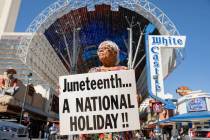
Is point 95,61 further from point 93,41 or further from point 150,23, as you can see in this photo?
point 150,23

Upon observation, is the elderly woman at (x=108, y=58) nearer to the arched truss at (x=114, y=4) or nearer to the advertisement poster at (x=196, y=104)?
the advertisement poster at (x=196, y=104)

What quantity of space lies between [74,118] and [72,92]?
0.40 meters

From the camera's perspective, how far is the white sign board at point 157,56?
101 ft

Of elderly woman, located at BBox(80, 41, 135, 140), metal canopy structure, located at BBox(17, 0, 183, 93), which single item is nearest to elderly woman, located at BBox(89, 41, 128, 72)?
elderly woman, located at BBox(80, 41, 135, 140)

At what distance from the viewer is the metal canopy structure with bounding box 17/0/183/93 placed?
38.5 m

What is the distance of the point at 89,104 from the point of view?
12.6ft

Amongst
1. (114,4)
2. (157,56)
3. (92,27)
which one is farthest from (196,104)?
(92,27)

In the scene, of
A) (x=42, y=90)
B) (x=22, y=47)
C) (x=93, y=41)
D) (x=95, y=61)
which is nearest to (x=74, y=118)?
(x=22, y=47)

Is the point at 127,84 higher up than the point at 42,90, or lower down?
lower down

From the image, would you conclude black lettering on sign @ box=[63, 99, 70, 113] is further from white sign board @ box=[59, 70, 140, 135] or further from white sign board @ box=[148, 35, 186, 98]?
white sign board @ box=[148, 35, 186, 98]

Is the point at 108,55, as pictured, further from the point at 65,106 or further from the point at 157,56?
the point at 157,56

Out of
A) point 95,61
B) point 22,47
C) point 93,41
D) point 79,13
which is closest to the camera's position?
point 22,47

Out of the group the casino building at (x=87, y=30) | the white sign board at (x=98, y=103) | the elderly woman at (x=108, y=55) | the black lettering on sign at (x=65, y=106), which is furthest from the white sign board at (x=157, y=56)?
the black lettering on sign at (x=65, y=106)

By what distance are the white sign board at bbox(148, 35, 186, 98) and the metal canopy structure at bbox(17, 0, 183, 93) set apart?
68.3 inches
